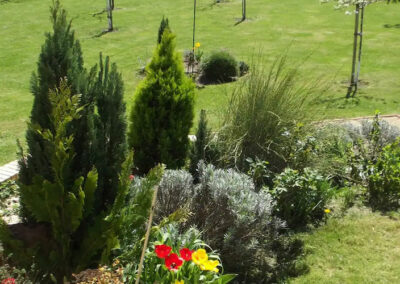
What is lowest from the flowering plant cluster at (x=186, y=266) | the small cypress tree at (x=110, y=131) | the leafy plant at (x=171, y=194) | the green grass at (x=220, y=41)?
the green grass at (x=220, y=41)

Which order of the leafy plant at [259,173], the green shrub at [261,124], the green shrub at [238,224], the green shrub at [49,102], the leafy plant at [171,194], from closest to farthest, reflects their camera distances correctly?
the green shrub at [49,102]
the green shrub at [238,224]
the leafy plant at [171,194]
the leafy plant at [259,173]
the green shrub at [261,124]

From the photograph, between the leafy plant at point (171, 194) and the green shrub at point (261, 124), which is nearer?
the leafy plant at point (171, 194)

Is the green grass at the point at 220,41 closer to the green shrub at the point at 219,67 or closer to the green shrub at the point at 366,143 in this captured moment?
the green shrub at the point at 219,67

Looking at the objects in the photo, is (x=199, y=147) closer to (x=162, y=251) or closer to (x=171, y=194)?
(x=171, y=194)

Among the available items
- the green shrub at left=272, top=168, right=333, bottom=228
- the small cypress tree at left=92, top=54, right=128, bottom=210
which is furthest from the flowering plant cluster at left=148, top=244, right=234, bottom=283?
the green shrub at left=272, top=168, right=333, bottom=228

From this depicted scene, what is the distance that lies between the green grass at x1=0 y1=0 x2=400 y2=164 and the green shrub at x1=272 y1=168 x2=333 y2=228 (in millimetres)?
1585

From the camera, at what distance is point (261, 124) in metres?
5.84

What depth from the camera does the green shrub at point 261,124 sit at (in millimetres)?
5790

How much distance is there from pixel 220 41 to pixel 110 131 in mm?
11597

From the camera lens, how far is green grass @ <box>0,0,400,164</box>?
9.87 metres

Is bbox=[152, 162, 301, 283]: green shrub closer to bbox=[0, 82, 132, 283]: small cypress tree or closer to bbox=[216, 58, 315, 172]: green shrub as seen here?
bbox=[216, 58, 315, 172]: green shrub

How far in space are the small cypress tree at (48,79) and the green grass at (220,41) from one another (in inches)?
145

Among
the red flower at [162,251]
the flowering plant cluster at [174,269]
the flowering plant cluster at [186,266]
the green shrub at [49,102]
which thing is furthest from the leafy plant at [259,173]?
the red flower at [162,251]

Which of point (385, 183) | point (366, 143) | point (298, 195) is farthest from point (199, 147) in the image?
point (366, 143)
